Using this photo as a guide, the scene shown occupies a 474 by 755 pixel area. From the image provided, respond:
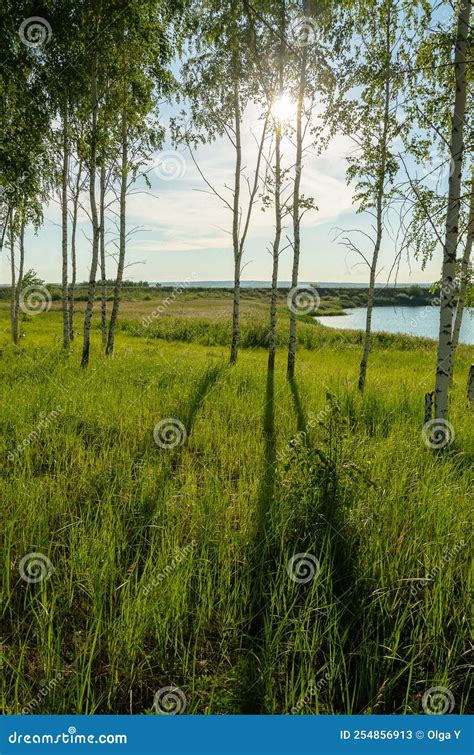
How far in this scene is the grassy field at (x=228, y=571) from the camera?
233 cm

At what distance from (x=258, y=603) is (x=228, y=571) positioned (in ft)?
1.02

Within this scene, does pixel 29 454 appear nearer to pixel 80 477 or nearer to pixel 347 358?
pixel 80 477

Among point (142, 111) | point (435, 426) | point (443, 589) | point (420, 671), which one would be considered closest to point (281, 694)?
point (420, 671)

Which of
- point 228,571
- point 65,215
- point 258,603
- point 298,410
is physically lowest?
point 258,603

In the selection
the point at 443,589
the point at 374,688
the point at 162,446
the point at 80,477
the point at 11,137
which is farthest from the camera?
the point at 11,137

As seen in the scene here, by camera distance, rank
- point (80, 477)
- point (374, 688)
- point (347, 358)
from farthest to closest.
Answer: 1. point (347, 358)
2. point (80, 477)
3. point (374, 688)

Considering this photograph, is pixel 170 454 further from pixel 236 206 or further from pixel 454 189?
pixel 236 206

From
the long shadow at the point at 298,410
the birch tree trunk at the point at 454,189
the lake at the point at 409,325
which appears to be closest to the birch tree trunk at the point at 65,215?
the long shadow at the point at 298,410

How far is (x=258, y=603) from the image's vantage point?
2.86m

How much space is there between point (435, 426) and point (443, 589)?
3.64 m

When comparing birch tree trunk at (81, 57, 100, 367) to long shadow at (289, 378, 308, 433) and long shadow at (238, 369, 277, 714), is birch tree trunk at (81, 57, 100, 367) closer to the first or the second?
long shadow at (289, 378, 308, 433)

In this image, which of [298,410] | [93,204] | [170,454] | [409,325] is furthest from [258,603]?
[409,325]

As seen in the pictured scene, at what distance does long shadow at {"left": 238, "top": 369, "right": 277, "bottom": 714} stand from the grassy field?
0.04 feet

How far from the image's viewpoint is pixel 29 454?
4.90 m
